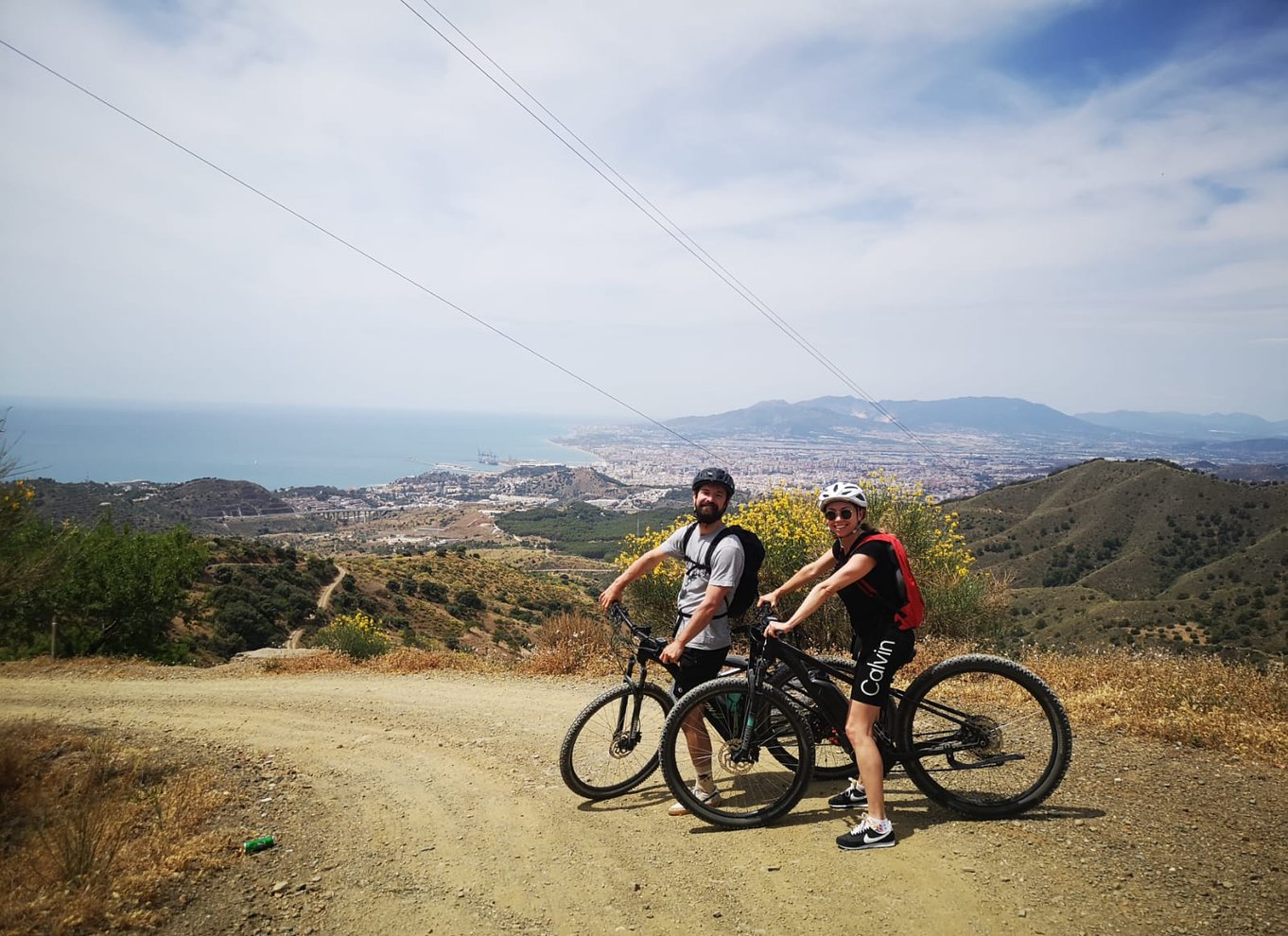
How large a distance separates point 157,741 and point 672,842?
19.4 feet

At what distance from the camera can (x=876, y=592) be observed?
13.7 ft

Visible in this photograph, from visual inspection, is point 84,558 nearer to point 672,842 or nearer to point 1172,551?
point 672,842

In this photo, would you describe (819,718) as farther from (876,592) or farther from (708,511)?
(708,511)

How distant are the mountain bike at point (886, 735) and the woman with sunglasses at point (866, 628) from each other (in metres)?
0.27

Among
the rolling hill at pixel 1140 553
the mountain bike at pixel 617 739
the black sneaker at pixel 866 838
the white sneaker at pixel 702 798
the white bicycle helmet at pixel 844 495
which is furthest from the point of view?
the rolling hill at pixel 1140 553

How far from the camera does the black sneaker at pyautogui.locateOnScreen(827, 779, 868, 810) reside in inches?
181

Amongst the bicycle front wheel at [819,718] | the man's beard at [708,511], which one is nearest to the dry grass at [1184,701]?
the bicycle front wheel at [819,718]

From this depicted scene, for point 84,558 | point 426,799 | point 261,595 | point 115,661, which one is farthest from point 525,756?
point 261,595

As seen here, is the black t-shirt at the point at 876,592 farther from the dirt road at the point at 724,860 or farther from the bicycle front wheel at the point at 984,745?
the dirt road at the point at 724,860

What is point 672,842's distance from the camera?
4359 millimetres

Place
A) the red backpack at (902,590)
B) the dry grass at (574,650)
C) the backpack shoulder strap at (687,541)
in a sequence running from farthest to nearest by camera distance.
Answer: the dry grass at (574,650)
the backpack shoulder strap at (687,541)
the red backpack at (902,590)

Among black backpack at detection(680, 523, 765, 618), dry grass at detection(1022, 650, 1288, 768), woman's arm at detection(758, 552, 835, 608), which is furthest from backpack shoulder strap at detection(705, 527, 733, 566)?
dry grass at detection(1022, 650, 1288, 768)

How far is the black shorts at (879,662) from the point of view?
4.15 m

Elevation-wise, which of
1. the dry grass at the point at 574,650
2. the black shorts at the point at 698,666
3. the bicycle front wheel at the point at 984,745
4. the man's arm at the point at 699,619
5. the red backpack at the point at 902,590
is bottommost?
the dry grass at the point at 574,650
